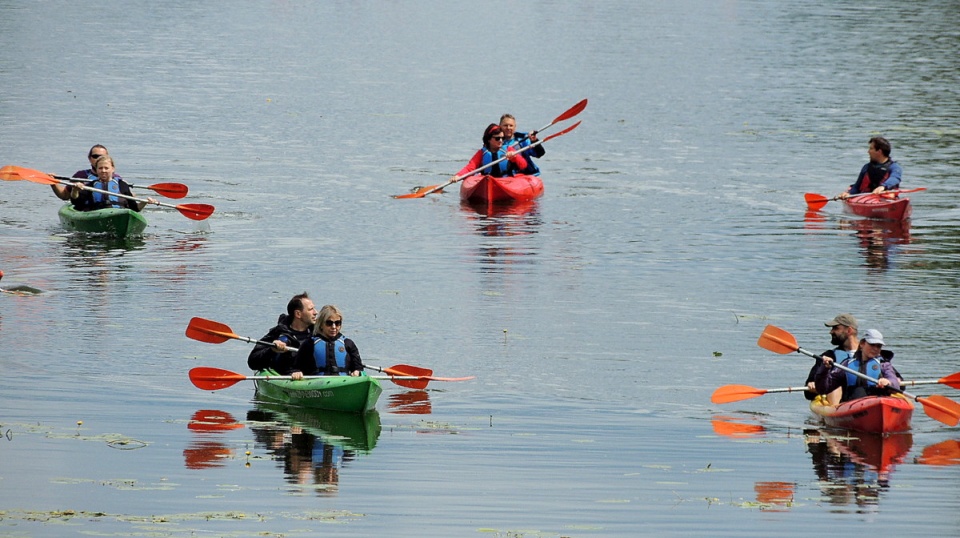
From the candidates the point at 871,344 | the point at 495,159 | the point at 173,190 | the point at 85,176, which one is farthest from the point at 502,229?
the point at 871,344

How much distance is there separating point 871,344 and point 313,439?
504 centimetres

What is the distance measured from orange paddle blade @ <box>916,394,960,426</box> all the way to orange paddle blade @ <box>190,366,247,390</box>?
6243 millimetres

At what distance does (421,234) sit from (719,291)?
5.92m

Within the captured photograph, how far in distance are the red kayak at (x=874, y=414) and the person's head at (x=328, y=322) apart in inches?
179

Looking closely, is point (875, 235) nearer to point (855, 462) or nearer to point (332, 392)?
point (855, 462)

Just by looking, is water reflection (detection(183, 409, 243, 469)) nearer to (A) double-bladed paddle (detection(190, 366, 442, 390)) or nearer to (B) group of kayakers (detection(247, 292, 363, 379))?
(A) double-bladed paddle (detection(190, 366, 442, 390))

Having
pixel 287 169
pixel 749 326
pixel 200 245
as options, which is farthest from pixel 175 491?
pixel 287 169

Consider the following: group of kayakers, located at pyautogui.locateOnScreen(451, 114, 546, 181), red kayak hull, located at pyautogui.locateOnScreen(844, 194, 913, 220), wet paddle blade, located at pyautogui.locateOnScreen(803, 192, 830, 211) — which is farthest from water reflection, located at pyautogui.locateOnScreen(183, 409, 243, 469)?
wet paddle blade, located at pyautogui.locateOnScreen(803, 192, 830, 211)

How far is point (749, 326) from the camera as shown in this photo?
62.0 ft

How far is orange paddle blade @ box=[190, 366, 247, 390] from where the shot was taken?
15.0 m

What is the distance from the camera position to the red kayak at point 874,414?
1427 centimetres

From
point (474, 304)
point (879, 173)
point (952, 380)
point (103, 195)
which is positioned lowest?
point (952, 380)

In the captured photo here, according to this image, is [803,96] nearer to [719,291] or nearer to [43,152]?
[43,152]

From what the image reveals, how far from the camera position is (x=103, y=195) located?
2395 centimetres
